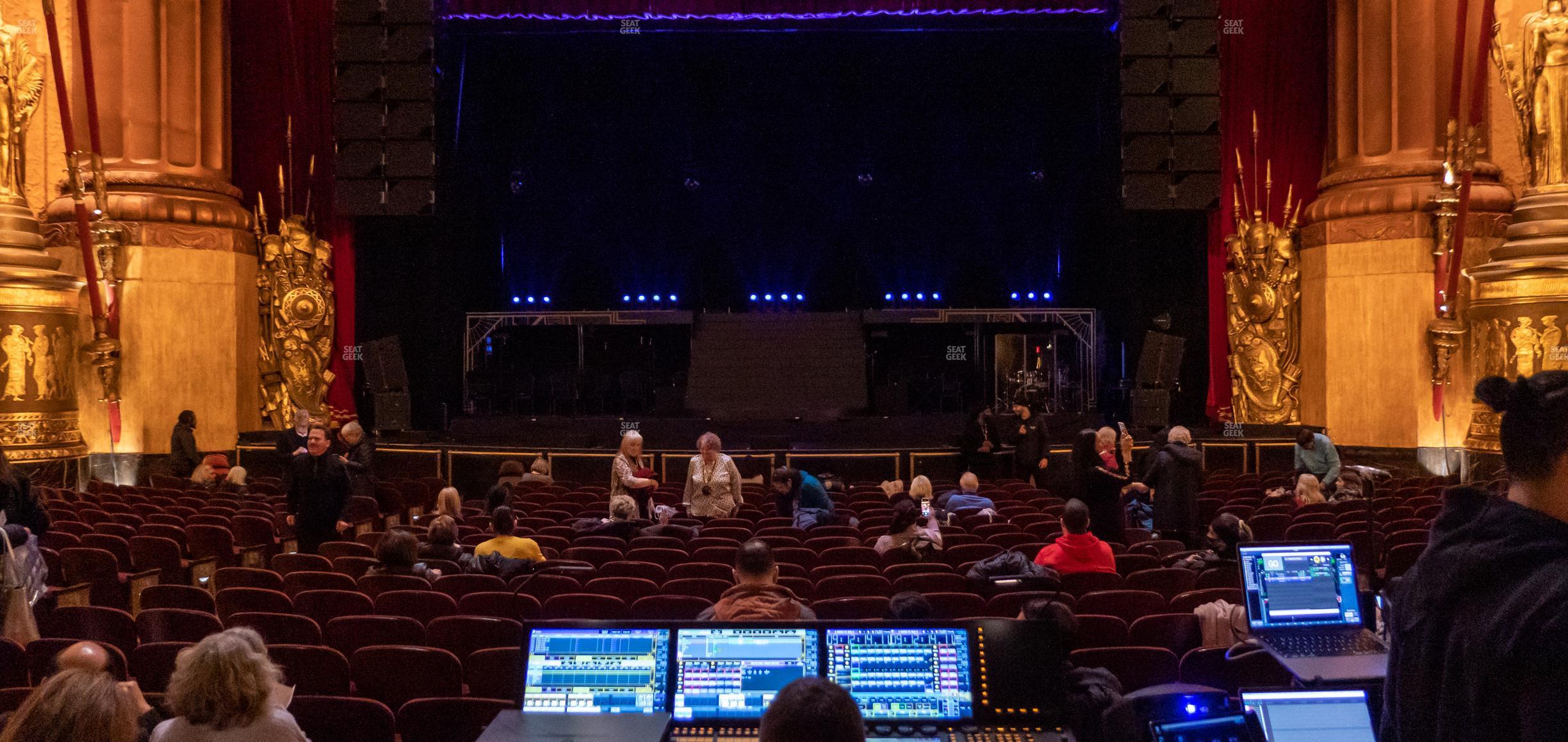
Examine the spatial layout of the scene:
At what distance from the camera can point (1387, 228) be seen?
16.1 m

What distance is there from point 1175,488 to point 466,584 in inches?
215

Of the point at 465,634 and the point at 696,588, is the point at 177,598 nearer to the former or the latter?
the point at 465,634

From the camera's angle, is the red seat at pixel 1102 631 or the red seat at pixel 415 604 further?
the red seat at pixel 415 604

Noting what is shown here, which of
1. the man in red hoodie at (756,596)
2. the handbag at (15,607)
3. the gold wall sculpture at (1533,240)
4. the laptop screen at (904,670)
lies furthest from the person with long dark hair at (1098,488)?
the gold wall sculpture at (1533,240)

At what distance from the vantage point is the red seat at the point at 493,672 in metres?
5.11

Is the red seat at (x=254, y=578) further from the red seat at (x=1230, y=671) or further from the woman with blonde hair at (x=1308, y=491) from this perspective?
the woman with blonde hair at (x=1308, y=491)

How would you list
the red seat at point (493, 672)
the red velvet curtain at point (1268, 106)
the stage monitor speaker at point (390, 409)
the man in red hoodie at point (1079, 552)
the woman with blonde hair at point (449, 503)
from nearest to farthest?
the red seat at point (493, 672) < the man in red hoodie at point (1079, 552) < the woman with blonde hair at point (449, 503) < the stage monitor speaker at point (390, 409) < the red velvet curtain at point (1268, 106)

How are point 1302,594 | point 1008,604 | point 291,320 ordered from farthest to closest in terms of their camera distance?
point 291,320, point 1008,604, point 1302,594

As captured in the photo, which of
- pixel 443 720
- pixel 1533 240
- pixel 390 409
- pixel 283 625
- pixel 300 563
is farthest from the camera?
pixel 390 409

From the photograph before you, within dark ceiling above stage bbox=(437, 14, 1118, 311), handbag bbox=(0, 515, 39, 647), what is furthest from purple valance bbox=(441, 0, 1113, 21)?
handbag bbox=(0, 515, 39, 647)

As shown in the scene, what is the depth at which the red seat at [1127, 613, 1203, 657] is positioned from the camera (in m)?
5.60

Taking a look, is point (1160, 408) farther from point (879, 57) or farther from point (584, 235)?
point (584, 235)

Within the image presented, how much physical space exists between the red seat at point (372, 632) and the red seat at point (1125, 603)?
10.9 ft

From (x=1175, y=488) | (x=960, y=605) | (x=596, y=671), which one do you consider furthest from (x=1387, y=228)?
(x=596, y=671)
